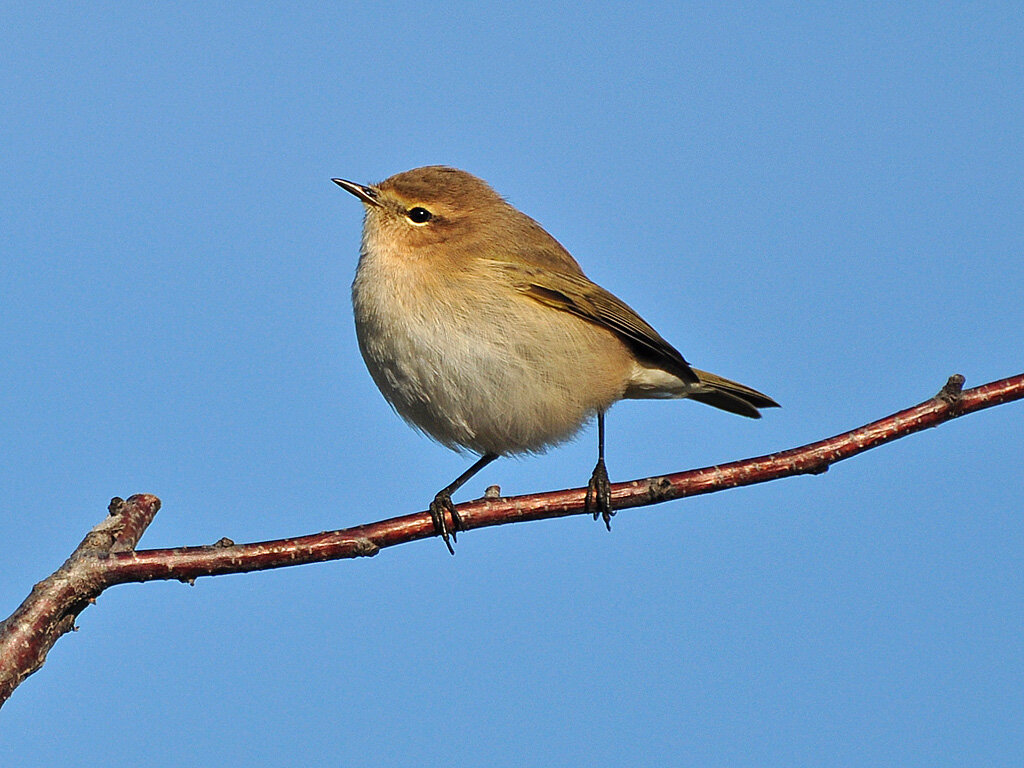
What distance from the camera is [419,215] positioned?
7191mm

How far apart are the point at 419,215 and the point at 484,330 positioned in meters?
1.20

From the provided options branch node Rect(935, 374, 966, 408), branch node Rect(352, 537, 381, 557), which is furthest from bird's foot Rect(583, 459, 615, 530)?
branch node Rect(935, 374, 966, 408)

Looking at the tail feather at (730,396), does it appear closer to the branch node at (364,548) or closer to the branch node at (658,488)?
the branch node at (658,488)

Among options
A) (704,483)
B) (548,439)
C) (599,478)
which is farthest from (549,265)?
(704,483)

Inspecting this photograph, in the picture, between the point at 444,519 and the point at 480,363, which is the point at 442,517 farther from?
the point at 480,363

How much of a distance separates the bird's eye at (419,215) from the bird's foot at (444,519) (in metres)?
1.97

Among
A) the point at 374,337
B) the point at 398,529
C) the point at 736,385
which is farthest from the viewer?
the point at 736,385

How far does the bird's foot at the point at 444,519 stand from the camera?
548cm

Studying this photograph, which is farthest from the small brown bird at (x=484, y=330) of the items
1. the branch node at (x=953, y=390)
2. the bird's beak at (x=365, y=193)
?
the branch node at (x=953, y=390)

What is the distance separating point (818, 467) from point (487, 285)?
2490 mm

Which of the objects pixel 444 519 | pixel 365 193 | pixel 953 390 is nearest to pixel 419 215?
pixel 365 193

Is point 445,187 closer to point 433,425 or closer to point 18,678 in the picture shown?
point 433,425

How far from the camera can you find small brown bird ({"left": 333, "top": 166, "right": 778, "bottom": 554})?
643cm

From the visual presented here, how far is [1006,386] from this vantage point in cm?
466
